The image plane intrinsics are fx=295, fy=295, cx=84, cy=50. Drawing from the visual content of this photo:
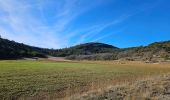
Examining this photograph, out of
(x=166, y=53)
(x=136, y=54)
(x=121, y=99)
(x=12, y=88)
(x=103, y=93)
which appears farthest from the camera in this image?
(x=136, y=54)

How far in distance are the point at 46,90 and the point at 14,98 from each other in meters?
3.57

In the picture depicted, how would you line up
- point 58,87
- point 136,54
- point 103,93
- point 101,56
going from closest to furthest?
point 103,93, point 58,87, point 136,54, point 101,56

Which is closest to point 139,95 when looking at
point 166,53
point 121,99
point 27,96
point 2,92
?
point 121,99

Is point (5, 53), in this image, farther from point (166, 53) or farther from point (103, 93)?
point (103, 93)

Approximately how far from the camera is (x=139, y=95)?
47.8 ft

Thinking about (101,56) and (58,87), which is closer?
(58,87)

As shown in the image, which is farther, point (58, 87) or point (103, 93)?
point (58, 87)

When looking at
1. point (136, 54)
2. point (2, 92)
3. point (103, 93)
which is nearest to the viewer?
point (103, 93)

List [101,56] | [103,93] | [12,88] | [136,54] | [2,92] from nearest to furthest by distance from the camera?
[103,93] < [2,92] < [12,88] < [136,54] < [101,56]

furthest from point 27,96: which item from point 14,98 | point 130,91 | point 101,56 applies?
point 101,56

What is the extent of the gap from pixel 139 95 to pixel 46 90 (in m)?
7.85

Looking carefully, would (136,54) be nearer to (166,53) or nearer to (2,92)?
(166,53)

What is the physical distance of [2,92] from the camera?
59.7 ft

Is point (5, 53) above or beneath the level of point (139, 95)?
above
